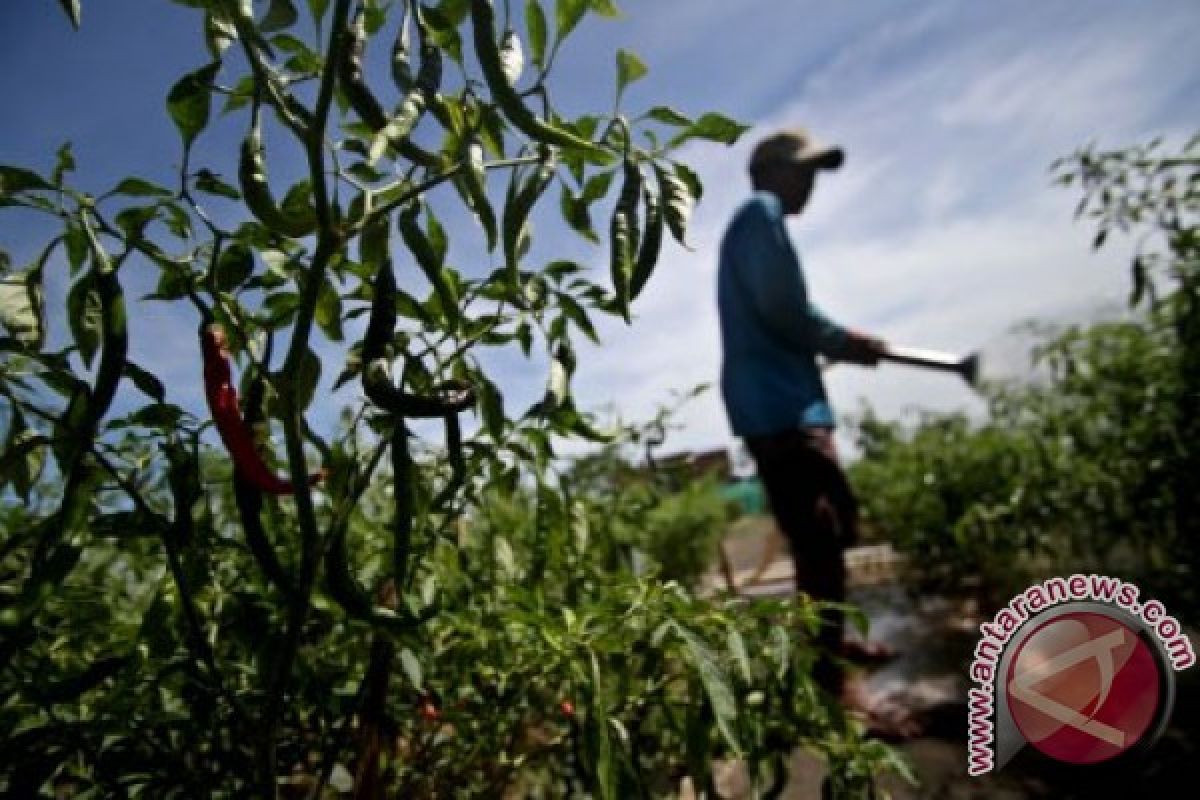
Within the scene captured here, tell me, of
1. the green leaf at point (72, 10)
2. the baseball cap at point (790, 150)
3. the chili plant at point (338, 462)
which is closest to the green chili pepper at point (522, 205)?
the chili plant at point (338, 462)

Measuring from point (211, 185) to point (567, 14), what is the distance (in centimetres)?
33

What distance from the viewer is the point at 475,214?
523 millimetres

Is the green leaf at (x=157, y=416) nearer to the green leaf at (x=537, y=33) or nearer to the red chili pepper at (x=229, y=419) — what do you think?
the red chili pepper at (x=229, y=419)

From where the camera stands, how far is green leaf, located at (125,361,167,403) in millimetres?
617

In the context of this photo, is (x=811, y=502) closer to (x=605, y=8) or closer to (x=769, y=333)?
(x=769, y=333)

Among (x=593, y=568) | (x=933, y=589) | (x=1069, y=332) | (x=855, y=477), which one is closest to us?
(x=593, y=568)

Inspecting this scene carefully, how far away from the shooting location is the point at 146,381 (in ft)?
2.04

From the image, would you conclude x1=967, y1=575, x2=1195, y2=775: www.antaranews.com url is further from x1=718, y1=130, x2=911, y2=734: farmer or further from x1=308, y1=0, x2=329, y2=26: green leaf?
x1=718, y1=130, x2=911, y2=734: farmer

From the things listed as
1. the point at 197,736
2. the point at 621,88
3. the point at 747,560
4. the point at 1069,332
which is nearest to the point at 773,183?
the point at 1069,332

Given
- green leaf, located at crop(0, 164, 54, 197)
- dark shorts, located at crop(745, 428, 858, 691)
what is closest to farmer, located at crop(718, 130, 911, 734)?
dark shorts, located at crop(745, 428, 858, 691)

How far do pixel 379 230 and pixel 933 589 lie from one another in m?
4.32

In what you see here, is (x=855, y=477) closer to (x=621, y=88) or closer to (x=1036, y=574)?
(x=1036, y=574)

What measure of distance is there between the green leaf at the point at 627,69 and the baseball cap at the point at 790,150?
2.51 m

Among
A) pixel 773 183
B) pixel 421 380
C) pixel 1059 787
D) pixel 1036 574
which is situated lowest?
pixel 1059 787
